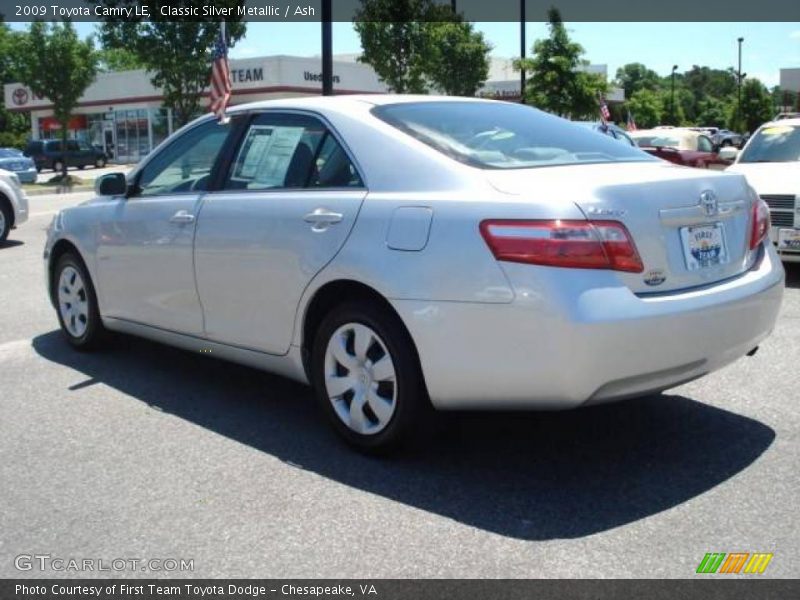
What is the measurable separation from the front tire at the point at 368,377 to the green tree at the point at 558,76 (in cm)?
2607

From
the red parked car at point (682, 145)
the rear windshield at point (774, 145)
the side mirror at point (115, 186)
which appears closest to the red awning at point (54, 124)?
the red parked car at point (682, 145)

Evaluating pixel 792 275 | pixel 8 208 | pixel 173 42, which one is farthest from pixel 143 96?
pixel 792 275

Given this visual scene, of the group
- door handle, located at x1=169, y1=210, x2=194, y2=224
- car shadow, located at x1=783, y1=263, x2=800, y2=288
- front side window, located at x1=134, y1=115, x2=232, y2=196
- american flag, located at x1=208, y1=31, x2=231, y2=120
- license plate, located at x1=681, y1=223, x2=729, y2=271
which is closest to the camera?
license plate, located at x1=681, y1=223, x2=729, y2=271

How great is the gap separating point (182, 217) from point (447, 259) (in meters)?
1.96

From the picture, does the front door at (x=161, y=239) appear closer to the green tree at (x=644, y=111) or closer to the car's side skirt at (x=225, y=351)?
the car's side skirt at (x=225, y=351)

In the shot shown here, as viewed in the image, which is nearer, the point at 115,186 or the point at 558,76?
the point at 115,186

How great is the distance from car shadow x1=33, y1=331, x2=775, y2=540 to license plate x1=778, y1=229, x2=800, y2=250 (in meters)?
3.92

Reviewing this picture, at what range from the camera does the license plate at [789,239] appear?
26.9 feet

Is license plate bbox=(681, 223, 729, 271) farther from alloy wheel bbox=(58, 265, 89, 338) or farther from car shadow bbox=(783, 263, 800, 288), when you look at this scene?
car shadow bbox=(783, 263, 800, 288)

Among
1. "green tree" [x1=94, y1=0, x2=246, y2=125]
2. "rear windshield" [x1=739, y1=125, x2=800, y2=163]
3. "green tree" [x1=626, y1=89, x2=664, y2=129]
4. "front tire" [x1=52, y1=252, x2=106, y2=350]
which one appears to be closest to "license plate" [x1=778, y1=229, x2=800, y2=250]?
"rear windshield" [x1=739, y1=125, x2=800, y2=163]

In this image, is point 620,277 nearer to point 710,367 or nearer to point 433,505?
point 710,367

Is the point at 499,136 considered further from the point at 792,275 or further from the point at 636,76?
the point at 636,76

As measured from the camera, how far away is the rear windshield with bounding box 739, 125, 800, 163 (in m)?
9.66

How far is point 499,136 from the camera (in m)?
4.34
